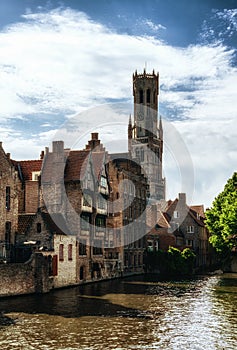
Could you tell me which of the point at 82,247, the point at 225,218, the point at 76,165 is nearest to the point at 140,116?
the point at 76,165

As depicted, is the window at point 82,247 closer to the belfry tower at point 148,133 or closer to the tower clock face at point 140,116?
the belfry tower at point 148,133

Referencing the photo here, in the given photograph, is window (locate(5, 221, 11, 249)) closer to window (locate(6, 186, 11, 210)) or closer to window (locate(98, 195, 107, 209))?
window (locate(6, 186, 11, 210))

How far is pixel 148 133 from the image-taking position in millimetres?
167125

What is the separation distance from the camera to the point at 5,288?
4375 centimetres

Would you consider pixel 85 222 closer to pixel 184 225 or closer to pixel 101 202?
pixel 101 202

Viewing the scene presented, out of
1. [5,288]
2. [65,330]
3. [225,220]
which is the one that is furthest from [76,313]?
[225,220]

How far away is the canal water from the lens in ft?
88.6

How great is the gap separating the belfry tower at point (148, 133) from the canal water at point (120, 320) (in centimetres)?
11130

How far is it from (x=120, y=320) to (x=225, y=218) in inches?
1271

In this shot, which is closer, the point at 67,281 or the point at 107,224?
the point at 67,281

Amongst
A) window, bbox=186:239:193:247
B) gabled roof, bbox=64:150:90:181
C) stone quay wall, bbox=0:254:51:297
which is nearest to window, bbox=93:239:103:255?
gabled roof, bbox=64:150:90:181

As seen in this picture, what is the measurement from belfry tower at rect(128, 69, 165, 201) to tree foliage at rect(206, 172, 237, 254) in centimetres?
8357

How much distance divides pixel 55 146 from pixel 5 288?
82.9ft

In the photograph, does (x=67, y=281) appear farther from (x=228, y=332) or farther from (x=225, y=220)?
(x=228, y=332)
